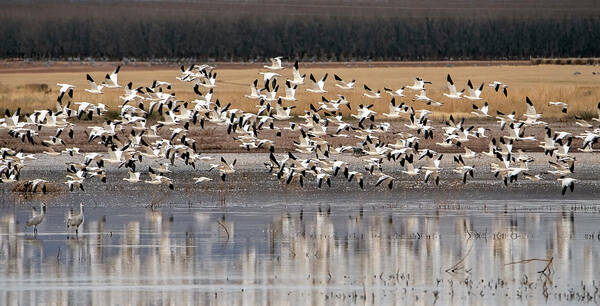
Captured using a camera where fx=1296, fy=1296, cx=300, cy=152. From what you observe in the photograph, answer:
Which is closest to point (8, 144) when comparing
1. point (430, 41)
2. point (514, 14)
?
point (430, 41)

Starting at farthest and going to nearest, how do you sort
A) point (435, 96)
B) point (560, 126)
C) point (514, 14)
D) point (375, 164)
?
point (514, 14) < point (435, 96) < point (560, 126) < point (375, 164)

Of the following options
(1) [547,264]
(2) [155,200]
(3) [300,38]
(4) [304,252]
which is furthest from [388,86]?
(3) [300,38]

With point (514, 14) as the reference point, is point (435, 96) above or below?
below

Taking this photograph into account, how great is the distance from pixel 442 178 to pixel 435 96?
1656 cm

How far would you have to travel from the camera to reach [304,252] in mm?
20734

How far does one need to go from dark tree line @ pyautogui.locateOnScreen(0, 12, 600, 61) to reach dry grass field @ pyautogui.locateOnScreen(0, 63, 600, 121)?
26506mm

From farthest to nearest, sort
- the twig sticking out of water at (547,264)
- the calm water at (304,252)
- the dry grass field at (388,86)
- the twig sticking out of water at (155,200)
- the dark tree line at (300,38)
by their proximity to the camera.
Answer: the dark tree line at (300,38)
the dry grass field at (388,86)
the twig sticking out of water at (155,200)
the twig sticking out of water at (547,264)
the calm water at (304,252)

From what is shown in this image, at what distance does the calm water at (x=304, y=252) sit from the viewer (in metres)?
17.4

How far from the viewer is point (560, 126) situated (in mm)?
42219

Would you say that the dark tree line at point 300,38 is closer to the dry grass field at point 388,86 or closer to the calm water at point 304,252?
the dry grass field at point 388,86

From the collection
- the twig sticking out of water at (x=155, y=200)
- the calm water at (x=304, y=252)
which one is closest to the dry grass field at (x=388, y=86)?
the twig sticking out of water at (x=155, y=200)

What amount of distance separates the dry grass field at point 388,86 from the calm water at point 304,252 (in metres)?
18.4

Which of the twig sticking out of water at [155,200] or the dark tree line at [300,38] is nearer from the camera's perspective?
the twig sticking out of water at [155,200]

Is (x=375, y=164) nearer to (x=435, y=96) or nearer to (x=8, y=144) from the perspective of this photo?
(x=8, y=144)
